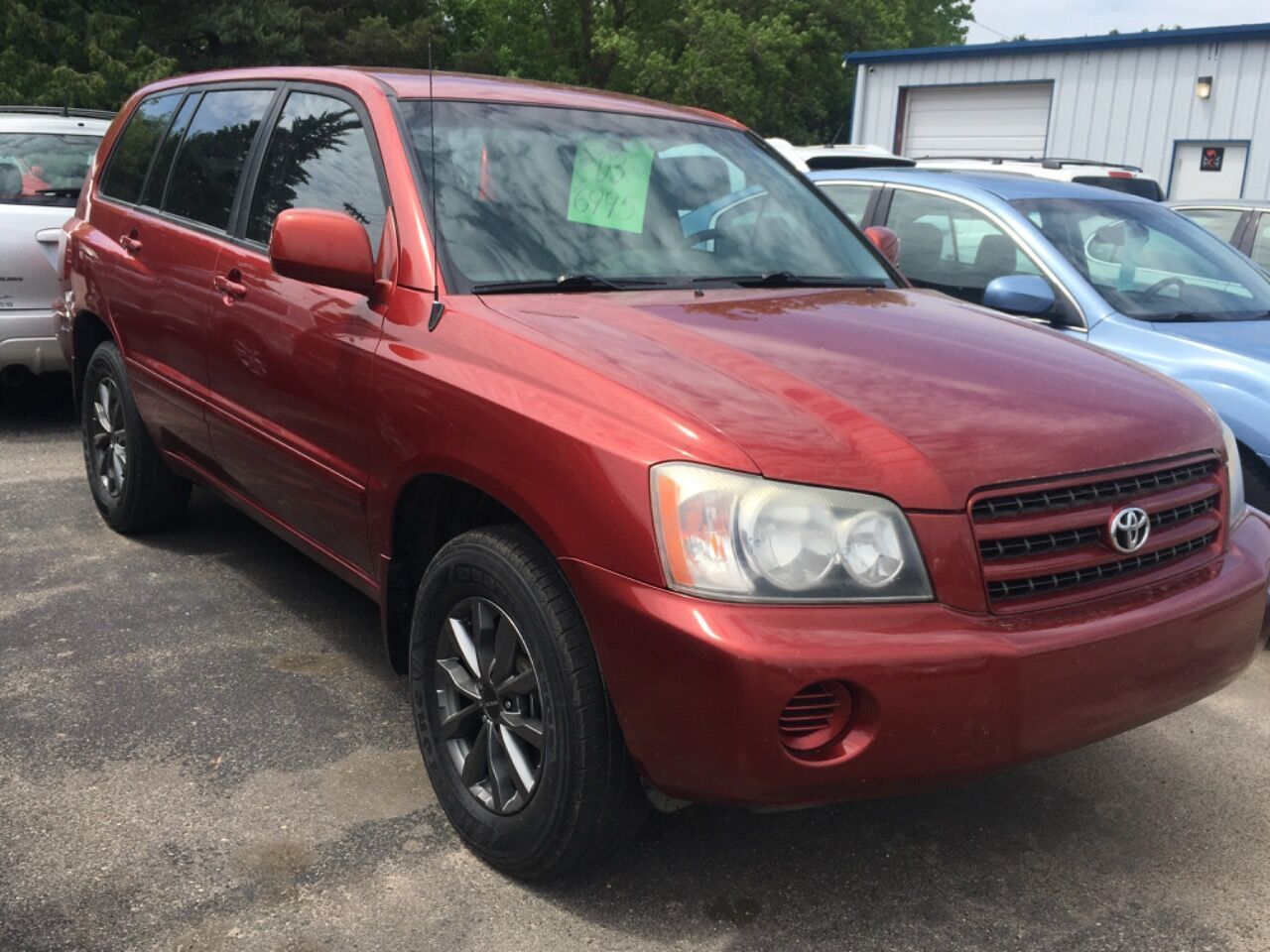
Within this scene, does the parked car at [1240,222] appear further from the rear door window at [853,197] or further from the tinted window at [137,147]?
the tinted window at [137,147]

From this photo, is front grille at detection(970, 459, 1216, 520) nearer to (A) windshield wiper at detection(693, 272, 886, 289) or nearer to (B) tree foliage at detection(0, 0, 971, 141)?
(A) windshield wiper at detection(693, 272, 886, 289)

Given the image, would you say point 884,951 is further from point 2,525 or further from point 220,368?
point 2,525

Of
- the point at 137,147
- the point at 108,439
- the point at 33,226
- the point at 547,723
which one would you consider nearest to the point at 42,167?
the point at 33,226

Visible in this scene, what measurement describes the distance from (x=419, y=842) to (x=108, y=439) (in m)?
2.88

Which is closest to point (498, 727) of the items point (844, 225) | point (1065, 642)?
point (1065, 642)

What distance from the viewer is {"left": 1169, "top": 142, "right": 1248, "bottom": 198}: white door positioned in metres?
17.7

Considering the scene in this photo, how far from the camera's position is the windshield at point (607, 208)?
3203 millimetres

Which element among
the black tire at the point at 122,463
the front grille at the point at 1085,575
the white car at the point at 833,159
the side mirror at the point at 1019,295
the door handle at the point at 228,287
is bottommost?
the black tire at the point at 122,463

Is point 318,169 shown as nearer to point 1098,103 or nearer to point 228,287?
point 228,287

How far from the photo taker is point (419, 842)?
2955mm

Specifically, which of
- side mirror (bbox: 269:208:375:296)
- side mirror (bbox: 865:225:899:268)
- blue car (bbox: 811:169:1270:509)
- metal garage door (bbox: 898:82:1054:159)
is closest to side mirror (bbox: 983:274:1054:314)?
blue car (bbox: 811:169:1270:509)

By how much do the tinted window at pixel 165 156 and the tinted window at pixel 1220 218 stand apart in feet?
19.4

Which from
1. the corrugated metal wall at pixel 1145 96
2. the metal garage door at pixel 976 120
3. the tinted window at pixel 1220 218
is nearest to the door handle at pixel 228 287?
the tinted window at pixel 1220 218

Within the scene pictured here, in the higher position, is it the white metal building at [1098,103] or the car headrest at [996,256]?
the white metal building at [1098,103]
